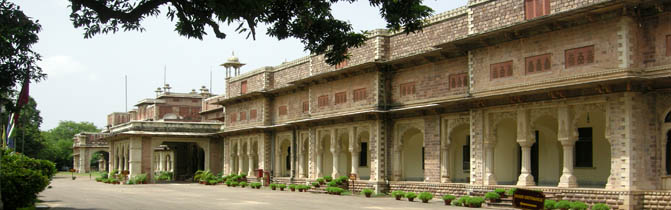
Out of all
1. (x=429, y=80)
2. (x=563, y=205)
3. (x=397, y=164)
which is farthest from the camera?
(x=397, y=164)

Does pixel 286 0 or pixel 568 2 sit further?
pixel 568 2

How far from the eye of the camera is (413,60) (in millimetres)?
29953

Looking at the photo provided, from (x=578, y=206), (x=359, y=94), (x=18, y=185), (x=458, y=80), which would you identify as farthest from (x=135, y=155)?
(x=578, y=206)

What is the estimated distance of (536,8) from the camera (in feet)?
76.5

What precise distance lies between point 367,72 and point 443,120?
5.47m

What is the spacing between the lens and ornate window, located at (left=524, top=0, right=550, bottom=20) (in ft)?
75.3

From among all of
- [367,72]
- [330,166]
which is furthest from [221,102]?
[367,72]

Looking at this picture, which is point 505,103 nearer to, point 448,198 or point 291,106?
point 448,198

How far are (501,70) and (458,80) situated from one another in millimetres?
3105

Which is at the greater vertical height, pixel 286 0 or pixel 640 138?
pixel 286 0

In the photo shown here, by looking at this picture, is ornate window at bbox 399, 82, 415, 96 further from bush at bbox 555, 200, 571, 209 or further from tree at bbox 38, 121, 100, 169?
tree at bbox 38, 121, 100, 169

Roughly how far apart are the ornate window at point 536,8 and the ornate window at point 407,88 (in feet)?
25.5

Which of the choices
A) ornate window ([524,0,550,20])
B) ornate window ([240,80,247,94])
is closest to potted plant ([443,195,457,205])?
ornate window ([524,0,550,20])

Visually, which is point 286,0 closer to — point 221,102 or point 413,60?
point 413,60
